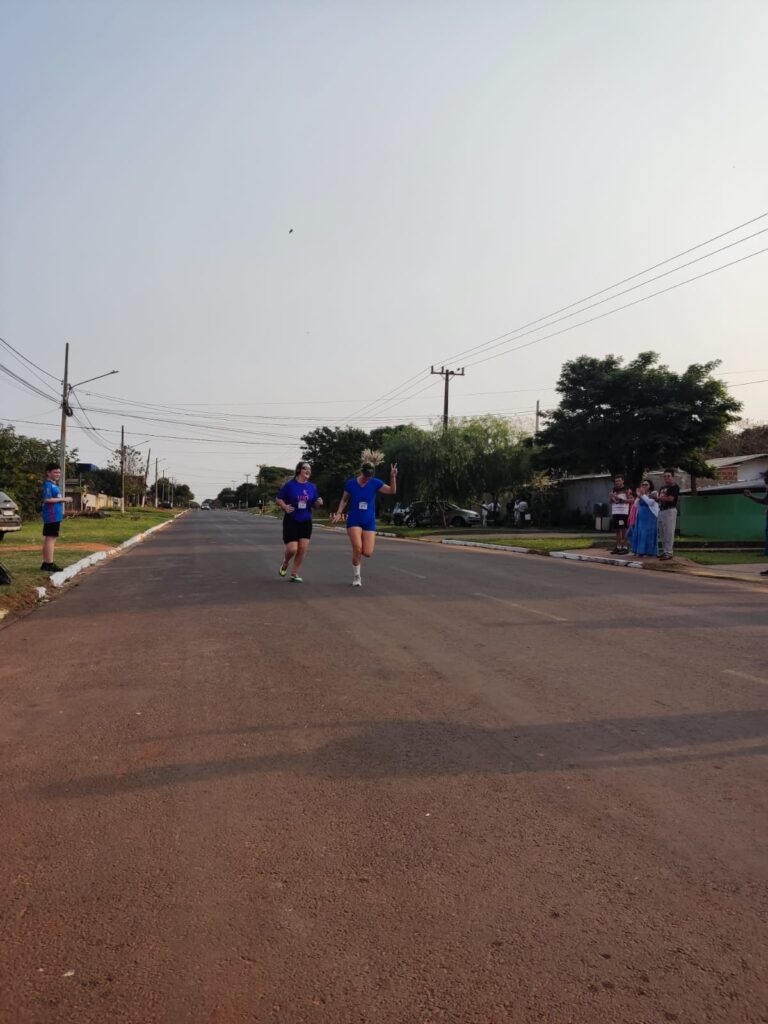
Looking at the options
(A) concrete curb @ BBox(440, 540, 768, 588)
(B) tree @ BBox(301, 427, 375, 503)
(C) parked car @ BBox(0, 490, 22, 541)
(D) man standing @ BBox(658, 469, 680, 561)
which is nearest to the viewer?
(A) concrete curb @ BBox(440, 540, 768, 588)

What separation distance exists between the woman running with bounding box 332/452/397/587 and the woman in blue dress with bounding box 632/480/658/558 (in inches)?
273

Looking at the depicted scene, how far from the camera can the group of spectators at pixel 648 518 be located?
1596 centimetres

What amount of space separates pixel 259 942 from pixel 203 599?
7966 millimetres

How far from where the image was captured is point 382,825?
11.1 ft

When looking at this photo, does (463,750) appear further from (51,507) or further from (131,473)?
(131,473)

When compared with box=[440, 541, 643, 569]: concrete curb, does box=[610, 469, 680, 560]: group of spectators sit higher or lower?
higher

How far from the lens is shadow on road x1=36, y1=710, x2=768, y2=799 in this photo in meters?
3.99

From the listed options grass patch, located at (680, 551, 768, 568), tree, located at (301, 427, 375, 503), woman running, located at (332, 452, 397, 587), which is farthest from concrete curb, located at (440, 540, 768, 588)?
tree, located at (301, 427, 375, 503)

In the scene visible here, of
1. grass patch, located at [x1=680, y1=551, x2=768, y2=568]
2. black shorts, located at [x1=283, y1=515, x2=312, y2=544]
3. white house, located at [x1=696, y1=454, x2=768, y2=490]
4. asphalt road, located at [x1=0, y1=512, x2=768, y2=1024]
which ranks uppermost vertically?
white house, located at [x1=696, y1=454, x2=768, y2=490]

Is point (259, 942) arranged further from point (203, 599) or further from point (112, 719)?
point (203, 599)

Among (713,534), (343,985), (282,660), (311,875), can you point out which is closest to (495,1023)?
(343,985)

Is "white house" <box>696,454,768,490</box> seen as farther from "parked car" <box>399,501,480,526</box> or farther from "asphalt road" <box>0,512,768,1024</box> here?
"asphalt road" <box>0,512,768,1024</box>

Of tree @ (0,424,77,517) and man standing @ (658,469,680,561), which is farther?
tree @ (0,424,77,517)

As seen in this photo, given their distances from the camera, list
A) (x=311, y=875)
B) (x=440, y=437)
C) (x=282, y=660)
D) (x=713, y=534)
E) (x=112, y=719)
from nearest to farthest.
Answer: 1. (x=311, y=875)
2. (x=112, y=719)
3. (x=282, y=660)
4. (x=713, y=534)
5. (x=440, y=437)
